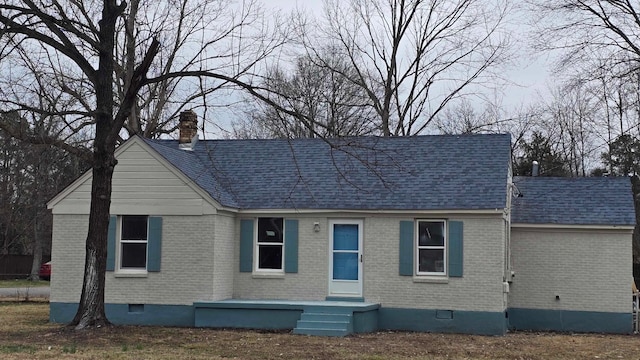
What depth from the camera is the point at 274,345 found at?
15312 mm

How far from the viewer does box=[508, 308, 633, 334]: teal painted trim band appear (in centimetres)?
2033

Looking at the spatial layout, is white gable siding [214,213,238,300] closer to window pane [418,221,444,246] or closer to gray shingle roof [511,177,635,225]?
A: window pane [418,221,444,246]

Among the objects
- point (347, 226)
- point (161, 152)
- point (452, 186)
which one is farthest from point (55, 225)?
point (452, 186)

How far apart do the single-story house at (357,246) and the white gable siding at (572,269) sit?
33mm

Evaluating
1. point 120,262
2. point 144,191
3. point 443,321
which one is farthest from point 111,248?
point 443,321

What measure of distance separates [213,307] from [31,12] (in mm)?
8023

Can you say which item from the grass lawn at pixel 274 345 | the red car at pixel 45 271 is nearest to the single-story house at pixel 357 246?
the grass lawn at pixel 274 345

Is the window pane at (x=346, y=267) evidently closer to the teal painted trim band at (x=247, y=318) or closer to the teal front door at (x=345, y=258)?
the teal front door at (x=345, y=258)

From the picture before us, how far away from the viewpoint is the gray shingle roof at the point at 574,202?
20797mm

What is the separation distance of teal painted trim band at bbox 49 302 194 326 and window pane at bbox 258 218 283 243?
2.82m

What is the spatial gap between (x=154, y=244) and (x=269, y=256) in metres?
3.08

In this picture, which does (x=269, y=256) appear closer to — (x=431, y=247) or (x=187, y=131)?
(x=431, y=247)

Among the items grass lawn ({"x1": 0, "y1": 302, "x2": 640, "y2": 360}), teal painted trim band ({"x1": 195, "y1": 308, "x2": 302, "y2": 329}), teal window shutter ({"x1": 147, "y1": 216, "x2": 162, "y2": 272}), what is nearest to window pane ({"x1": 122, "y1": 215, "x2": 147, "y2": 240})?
teal window shutter ({"x1": 147, "y1": 216, "x2": 162, "y2": 272})

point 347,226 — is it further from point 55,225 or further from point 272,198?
point 55,225
